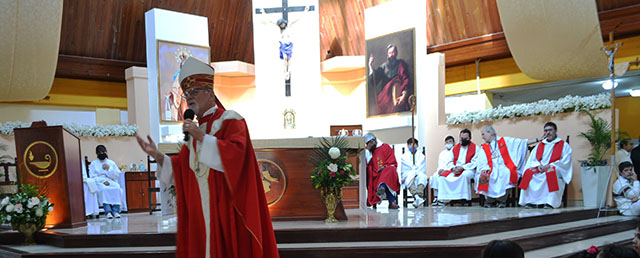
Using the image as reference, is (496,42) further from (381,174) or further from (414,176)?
(381,174)

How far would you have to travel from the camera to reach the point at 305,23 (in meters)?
13.1

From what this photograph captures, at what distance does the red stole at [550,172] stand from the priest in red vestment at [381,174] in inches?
71.7

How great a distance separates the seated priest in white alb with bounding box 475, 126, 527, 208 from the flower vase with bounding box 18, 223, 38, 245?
5.99 metres

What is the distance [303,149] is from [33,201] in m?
2.92

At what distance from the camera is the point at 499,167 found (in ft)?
25.6

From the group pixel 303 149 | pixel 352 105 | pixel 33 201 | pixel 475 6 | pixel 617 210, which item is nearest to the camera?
pixel 33 201

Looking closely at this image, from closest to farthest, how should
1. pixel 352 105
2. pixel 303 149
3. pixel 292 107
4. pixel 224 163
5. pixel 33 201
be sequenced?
pixel 224 163 < pixel 33 201 < pixel 303 149 < pixel 292 107 < pixel 352 105

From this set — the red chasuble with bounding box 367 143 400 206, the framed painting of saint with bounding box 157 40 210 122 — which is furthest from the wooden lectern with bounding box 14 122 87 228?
the framed painting of saint with bounding box 157 40 210 122

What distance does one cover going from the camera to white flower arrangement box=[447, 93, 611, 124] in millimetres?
7664

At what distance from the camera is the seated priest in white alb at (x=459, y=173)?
816cm

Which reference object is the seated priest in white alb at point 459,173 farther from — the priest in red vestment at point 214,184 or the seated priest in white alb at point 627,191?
the priest in red vestment at point 214,184

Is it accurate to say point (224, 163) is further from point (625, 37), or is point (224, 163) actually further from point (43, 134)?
point (625, 37)

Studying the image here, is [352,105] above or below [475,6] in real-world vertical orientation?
below

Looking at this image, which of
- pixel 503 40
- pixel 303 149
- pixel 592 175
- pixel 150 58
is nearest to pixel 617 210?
pixel 592 175
